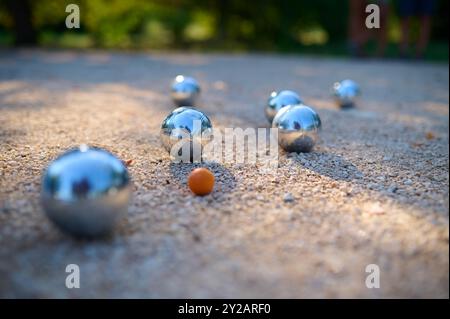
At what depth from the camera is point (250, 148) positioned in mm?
4988

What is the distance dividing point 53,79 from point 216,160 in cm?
607

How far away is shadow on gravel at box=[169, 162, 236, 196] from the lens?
3.82 meters

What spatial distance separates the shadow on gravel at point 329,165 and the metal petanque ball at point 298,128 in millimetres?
132

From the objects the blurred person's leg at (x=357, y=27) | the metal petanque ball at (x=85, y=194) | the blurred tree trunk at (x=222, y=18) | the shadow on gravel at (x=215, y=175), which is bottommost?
the shadow on gravel at (x=215, y=175)

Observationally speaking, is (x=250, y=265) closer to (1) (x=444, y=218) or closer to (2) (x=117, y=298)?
(2) (x=117, y=298)

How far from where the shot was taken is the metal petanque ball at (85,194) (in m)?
2.69

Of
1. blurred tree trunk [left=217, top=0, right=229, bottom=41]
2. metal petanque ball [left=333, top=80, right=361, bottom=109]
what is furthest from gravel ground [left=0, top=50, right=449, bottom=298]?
blurred tree trunk [left=217, top=0, right=229, bottom=41]

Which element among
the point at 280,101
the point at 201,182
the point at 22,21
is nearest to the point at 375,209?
the point at 201,182

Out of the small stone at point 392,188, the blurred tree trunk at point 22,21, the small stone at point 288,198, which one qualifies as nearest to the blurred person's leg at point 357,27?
the small stone at point 392,188

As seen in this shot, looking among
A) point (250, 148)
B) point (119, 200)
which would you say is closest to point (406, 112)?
point (250, 148)

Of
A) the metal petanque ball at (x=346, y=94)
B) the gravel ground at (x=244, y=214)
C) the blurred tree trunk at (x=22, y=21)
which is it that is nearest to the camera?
the gravel ground at (x=244, y=214)

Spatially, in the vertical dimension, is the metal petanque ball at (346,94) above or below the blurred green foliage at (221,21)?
below

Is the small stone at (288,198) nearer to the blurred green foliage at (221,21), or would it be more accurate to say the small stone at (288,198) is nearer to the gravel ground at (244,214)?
the gravel ground at (244,214)

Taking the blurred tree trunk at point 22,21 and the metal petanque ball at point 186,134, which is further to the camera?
the blurred tree trunk at point 22,21
